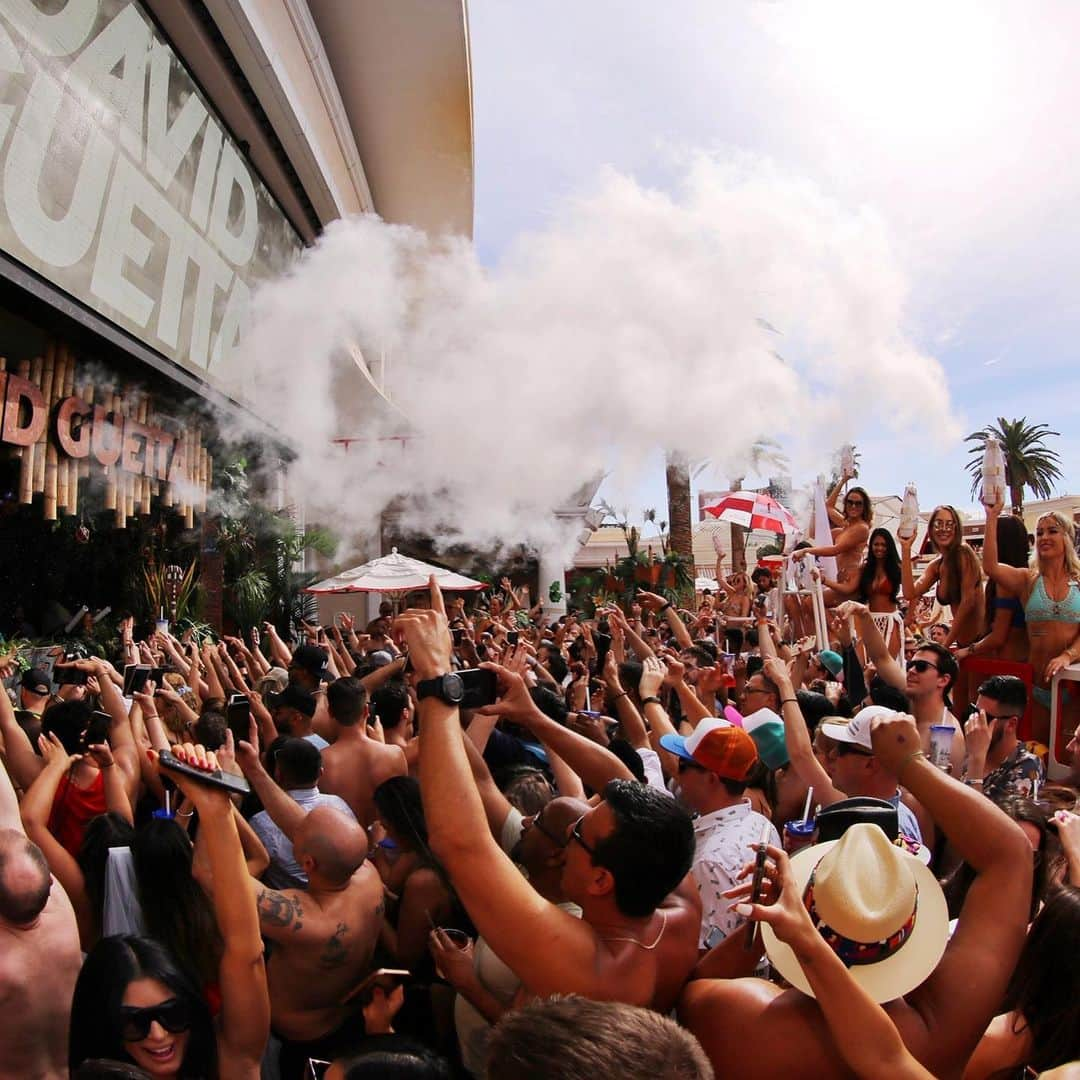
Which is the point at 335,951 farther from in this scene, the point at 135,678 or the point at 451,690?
the point at 135,678

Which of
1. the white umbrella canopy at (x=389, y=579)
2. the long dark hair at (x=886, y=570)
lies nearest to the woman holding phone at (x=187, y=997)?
the long dark hair at (x=886, y=570)

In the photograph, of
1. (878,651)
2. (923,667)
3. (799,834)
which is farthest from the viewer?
(878,651)

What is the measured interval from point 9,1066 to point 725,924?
5.65 ft

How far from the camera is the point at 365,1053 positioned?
1.70 metres

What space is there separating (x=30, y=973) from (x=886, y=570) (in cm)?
554

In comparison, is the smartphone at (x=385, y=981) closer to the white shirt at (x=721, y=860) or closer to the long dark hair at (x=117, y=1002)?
the long dark hair at (x=117, y=1002)

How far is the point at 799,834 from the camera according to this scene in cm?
283

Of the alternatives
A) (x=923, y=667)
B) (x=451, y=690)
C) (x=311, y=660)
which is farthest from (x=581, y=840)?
(x=311, y=660)

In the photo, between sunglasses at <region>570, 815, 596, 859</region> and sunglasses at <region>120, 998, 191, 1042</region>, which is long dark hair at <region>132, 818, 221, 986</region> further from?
sunglasses at <region>570, 815, 596, 859</region>

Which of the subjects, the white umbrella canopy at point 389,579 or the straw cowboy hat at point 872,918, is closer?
the straw cowboy hat at point 872,918

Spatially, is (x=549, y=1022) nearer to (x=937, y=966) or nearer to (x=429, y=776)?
(x=429, y=776)

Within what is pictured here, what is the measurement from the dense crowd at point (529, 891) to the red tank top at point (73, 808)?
0.4 inches

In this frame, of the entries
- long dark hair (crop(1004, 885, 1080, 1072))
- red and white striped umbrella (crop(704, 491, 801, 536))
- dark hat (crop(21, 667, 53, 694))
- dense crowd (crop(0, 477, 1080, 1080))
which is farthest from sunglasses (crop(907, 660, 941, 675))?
red and white striped umbrella (crop(704, 491, 801, 536))

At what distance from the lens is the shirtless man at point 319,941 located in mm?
2316
